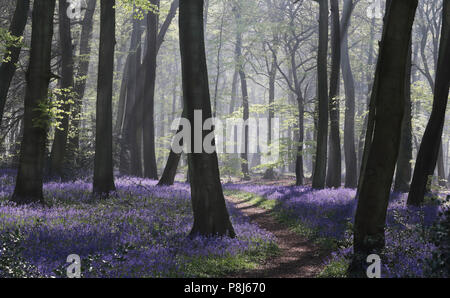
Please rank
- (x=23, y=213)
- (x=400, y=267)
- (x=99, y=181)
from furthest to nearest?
(x=99, y=181)
(x=23, y=213)
(x=400, y=267)

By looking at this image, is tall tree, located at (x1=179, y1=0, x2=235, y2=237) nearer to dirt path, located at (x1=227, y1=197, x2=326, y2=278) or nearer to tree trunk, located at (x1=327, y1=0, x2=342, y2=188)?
dirt path, located at (x1=227, y1=197, x2=326, y2=278)

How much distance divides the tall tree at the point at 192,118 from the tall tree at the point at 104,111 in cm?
582

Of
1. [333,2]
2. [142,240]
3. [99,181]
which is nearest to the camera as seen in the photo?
[142,240]

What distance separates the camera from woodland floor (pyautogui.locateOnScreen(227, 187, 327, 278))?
7.32m

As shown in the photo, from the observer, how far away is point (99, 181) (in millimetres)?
13766

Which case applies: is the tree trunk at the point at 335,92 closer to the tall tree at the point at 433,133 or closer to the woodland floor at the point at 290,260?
the tall tree at the point at 433,133

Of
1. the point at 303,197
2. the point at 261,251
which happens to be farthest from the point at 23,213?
the point at 303,197

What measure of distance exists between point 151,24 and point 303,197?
1280 cm

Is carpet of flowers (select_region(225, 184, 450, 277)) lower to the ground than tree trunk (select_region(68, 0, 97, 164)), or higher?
lower

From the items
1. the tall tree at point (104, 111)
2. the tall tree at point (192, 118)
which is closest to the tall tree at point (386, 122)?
the tall tree at point (192, 118)

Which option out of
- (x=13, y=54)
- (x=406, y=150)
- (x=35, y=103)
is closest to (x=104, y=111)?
(x=35, y=103)

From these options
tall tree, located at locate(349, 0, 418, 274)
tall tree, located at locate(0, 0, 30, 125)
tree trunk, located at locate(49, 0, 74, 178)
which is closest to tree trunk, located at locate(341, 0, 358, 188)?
tree trunk, located at locate(49, 0, 74, 178)

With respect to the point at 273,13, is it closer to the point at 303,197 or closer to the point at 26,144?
the point at 303,197

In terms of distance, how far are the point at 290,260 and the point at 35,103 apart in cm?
817
